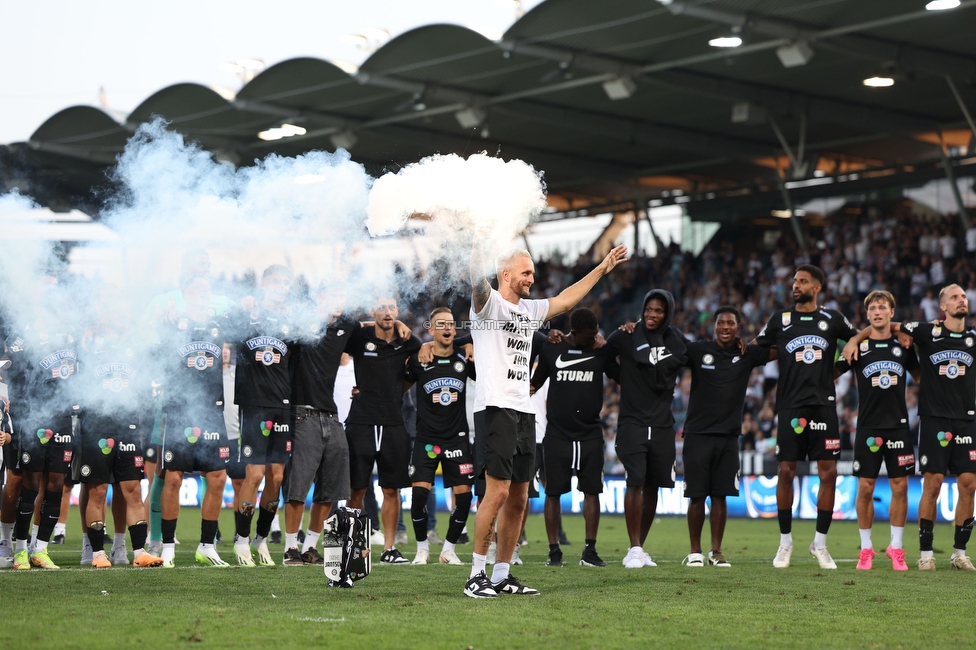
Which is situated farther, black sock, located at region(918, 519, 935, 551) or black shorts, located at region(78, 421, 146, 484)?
black sock, located at region(918, 519, 935, 551)

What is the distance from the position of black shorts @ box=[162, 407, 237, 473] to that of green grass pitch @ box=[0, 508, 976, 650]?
3.09 ft

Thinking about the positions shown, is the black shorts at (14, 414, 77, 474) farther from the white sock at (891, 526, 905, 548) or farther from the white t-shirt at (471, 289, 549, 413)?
the white sock at (891, 526, 905, 548)

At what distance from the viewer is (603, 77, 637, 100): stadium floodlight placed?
22.6 m

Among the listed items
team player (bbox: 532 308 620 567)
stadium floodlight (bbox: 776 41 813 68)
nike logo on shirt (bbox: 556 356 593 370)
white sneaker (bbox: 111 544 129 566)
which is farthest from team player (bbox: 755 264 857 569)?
stadium floodlight (bbox: 776 41 813 68)

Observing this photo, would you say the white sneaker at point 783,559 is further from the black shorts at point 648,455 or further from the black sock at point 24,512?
the black sock at point 24,512

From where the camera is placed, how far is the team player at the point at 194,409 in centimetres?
1037

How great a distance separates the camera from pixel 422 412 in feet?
39.5

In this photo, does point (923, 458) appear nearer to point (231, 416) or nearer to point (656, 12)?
point (231, 416)

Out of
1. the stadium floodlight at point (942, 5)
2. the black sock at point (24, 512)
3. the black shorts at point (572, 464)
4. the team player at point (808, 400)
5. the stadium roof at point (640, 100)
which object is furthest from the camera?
the stadium roof at point (640, 100)

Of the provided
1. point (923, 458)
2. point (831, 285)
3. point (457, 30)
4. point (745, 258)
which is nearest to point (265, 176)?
point (923, 458)

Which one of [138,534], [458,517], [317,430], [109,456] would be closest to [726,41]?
[458,517]

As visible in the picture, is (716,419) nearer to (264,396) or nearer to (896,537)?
(896,537)

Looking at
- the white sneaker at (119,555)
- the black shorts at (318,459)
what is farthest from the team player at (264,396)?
the white sneaker at (119,555)

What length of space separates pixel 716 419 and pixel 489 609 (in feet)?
15.8
